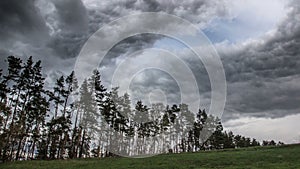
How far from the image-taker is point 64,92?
59562 mm

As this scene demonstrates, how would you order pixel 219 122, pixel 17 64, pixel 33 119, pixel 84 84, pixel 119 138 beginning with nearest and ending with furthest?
pixel 17 64 → pixel 33 119 → pixel 84 84 → pixel 119 138 → pixel 219 122

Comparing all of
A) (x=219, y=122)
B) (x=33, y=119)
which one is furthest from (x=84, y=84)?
(x=219, y=122)

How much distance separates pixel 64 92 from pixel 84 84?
28.8 ft

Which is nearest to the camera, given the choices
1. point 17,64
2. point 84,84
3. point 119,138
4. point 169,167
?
point 169,167

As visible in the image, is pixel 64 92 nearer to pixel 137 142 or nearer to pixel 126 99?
pixel 126 99

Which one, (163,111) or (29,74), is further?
(163,111)

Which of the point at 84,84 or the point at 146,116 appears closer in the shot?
the point at 84,84

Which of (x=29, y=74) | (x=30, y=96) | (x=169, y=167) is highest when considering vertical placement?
(x=29, y=74)

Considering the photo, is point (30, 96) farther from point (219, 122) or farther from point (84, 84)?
point (219, 122)

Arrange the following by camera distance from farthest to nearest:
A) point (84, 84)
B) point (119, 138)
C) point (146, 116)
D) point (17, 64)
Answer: point (146, 116)
point (119, 138)
point (84, 84)
point (17, 64)

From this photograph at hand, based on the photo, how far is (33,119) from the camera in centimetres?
5806

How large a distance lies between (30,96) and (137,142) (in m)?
53.7

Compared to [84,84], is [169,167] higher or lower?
lower

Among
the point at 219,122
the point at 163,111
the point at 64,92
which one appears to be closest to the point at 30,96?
the point at 64,92
